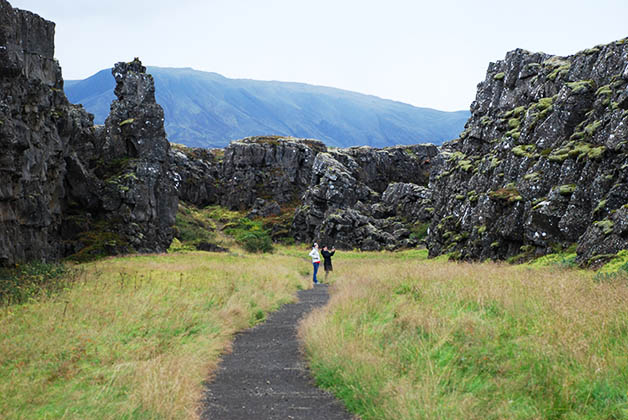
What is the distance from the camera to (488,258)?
94.9 feet

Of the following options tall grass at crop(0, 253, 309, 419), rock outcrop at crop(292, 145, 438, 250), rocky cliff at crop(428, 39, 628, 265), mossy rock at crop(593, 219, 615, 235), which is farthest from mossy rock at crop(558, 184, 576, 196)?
rock outcrop at crop(292, 145, 438, 250)

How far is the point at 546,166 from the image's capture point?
1059 inches

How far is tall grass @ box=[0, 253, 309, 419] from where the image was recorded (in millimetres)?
6359

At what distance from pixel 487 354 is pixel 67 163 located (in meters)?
41.0

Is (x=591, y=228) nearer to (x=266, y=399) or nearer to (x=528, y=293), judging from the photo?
(x=528, y=293)

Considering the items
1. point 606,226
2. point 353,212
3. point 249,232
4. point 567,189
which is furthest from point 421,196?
point 606,226

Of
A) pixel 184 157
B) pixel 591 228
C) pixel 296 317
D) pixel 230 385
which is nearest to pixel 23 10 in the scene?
pixel 296 317

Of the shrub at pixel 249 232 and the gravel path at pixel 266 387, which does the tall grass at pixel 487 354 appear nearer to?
the gravel path at pixel 266 387

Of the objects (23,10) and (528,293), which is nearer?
(528,293)

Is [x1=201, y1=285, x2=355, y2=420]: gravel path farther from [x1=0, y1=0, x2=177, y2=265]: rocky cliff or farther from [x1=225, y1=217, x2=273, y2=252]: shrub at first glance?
[x1=225, y1=217, x2=273, y2=252]: shrub

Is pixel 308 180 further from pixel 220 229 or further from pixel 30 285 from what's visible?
pixel 30 285

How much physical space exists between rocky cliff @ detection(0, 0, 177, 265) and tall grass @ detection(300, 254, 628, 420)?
18888 millimetres

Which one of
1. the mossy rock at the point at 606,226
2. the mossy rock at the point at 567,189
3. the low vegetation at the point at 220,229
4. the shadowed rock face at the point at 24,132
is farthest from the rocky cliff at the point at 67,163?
the mossy rock at the point at 567,189

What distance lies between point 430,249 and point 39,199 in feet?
100.0
